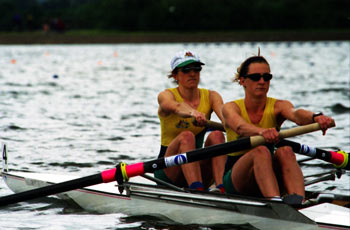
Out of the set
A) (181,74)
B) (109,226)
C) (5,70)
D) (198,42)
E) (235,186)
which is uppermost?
(198,42)

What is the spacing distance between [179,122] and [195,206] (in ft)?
3.19

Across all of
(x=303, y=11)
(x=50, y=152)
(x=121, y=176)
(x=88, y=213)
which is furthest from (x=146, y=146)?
(x=303, y=11)

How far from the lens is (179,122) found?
23.8 ft

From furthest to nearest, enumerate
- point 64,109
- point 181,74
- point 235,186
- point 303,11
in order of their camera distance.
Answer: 1. point 303,11
2. point 64,109
3. point 181,74
4. point 235,186

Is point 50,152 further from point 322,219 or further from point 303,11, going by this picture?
point 303,11

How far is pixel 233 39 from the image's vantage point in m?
64.6

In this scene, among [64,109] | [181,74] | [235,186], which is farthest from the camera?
[64,109]

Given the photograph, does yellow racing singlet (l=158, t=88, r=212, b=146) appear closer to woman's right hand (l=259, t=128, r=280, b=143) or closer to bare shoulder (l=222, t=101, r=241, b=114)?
bare shoulder (l=222, t=101, r=241, b=114)

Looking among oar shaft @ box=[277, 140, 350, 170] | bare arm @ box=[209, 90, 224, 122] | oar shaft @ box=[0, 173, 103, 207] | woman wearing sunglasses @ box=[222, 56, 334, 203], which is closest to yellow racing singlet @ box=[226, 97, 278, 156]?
woman wearing sunglasses @ box=[222, 56, 334, 203]

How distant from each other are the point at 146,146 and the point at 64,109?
6.33m

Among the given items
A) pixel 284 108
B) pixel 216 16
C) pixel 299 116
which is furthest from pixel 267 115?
pixel 216 16

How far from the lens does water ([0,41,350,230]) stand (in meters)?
8.04

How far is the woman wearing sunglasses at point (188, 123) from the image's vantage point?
270 inches

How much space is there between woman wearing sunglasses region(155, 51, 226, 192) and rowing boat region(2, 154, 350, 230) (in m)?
0.23
